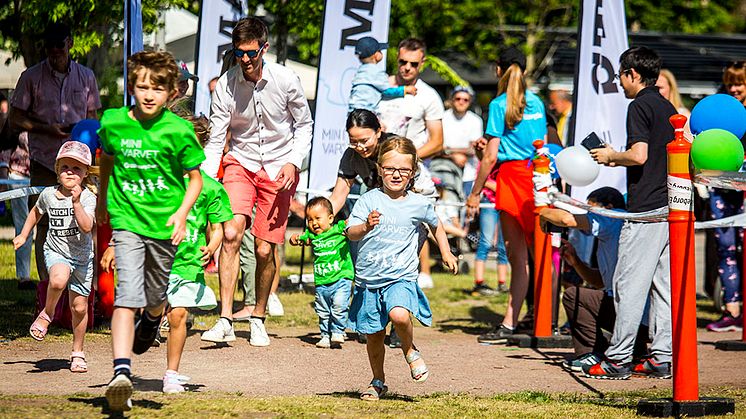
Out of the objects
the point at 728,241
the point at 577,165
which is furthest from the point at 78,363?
the point at 728,241

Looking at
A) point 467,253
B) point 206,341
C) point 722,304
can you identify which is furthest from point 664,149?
point 467,253

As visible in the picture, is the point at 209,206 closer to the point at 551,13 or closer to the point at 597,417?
the point at 597,417

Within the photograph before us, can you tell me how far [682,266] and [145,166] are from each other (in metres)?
2.89

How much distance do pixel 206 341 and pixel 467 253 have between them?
382 inches

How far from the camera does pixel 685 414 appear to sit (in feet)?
20.5

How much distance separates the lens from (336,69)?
12.0 m

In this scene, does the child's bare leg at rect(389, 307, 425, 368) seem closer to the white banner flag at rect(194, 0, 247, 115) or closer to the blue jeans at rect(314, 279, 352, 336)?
the blue jeans at rect(314, 279, 352, 336)

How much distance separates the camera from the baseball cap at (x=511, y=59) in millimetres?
9469

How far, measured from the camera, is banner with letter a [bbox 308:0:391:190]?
Answer: 11.9 m

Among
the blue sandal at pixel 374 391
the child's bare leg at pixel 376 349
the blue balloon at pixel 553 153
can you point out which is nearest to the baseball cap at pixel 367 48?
the blue balloon at pixel 553 153

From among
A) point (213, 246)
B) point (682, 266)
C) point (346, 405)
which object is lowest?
point (346, 405)

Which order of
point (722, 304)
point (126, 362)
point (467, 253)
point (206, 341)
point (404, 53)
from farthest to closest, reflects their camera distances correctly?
point (467, 253) → point (722, 304) → point (404, 53) → point (206, 341) → point (126, 362)

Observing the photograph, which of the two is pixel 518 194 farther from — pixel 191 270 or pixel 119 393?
pixel 119 393

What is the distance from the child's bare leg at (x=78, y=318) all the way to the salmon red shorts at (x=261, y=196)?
5.36 ft
